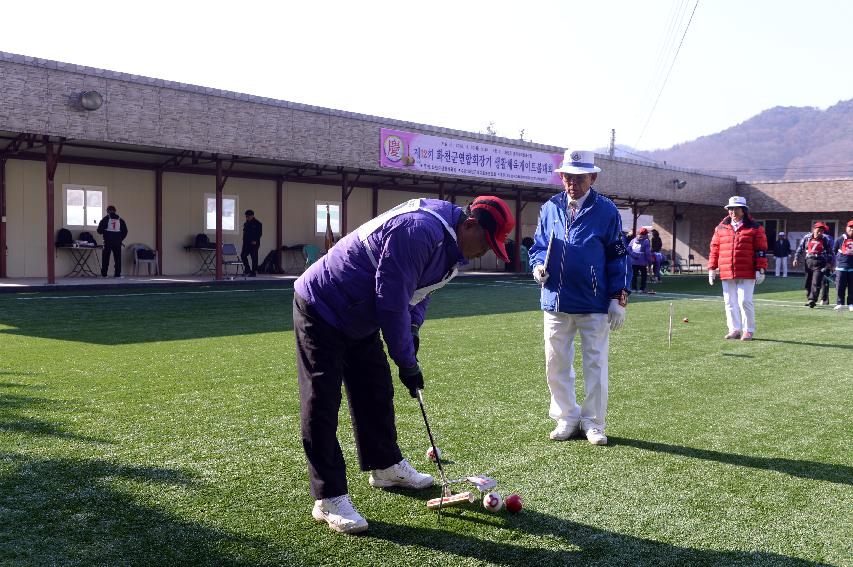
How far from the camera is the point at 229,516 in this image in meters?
3.81

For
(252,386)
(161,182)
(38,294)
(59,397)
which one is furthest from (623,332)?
(161,182)

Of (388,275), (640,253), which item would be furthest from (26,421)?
(640,253)

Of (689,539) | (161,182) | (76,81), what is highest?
(76,81)

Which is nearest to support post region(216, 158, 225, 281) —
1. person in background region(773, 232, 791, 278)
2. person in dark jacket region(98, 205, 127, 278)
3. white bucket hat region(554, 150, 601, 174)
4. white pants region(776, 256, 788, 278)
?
person in dark jacket region(98, 205, 127, 278)

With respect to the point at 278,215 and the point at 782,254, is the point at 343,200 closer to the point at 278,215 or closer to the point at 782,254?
the point at 278,215

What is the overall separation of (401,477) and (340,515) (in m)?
0.68

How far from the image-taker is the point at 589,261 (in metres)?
5.34

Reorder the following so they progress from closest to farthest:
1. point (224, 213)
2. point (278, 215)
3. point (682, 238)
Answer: point (224, 213), point (278, 215), point (682, 238)

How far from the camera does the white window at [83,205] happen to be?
67.2ft

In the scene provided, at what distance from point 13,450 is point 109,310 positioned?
848 centimetres

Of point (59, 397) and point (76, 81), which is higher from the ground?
point (76, 81)

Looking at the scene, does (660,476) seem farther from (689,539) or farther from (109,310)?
(109,310)

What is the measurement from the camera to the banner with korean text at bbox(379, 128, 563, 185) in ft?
76.4

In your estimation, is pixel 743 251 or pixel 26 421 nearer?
pixel 26 421
